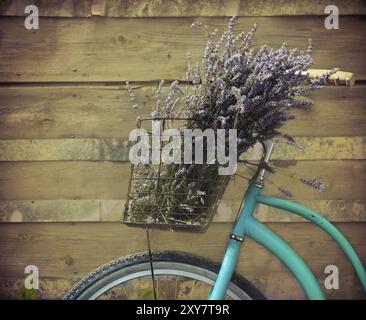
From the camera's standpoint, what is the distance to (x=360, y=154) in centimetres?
271

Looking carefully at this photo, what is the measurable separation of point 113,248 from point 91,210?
223 mm

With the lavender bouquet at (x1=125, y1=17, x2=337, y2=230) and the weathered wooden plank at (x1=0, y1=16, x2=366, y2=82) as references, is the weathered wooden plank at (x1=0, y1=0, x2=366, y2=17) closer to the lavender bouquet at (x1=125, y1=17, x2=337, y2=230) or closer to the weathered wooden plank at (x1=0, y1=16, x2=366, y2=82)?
the weathered wooden plank at (x1=0, y1=16, x2=366, y2=82)

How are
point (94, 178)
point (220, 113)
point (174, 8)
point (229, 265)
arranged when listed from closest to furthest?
point (220, 113)
point (229, 265)
point (174, 8)
point (94, 178)

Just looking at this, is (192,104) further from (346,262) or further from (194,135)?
(346,262)

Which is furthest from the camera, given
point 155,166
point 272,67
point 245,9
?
point 245,9

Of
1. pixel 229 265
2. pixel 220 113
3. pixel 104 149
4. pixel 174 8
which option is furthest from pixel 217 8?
pixel 229 265

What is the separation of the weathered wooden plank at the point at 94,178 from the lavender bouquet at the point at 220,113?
1004 mm

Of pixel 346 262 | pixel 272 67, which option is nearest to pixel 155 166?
pixel 272 67

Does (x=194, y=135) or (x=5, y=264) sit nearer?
(x=194, y=135)

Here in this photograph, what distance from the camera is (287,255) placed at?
70.9 inches

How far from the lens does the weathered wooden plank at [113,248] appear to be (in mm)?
2758

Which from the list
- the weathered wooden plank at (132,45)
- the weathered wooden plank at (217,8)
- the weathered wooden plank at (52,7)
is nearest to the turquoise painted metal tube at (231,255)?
the weathered wooden plank at (132,45)

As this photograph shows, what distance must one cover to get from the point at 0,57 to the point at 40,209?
0.76m

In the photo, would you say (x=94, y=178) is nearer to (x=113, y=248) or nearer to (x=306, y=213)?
(x=113, y=248)
